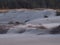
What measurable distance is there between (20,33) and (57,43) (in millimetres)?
336

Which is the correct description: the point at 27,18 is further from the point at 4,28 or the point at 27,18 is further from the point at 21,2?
the point at 21,2

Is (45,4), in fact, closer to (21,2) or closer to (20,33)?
(21,2)

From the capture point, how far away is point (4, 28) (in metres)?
1.67

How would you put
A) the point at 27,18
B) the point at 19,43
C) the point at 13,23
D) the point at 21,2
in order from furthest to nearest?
the point at 21,2 → the point at 27,18 → the point at 13,23 → the point at 19,43

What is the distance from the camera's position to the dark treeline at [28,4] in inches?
125

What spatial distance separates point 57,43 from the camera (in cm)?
154

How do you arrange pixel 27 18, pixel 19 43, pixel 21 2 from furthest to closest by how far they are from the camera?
pixel 21 2 < pixel 27 18 < pixel 19 43

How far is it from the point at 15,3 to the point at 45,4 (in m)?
0.54

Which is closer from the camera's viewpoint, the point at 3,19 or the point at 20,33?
the point at 20,33

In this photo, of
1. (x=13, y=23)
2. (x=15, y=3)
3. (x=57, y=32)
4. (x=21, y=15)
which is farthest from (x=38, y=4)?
(x=57, y=32)

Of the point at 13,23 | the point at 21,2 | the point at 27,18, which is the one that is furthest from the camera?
the point at 21,2

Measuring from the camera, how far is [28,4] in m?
3.18

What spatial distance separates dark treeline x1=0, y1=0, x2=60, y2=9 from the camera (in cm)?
317

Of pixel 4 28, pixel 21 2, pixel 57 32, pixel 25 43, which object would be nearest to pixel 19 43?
pixel 25 43
